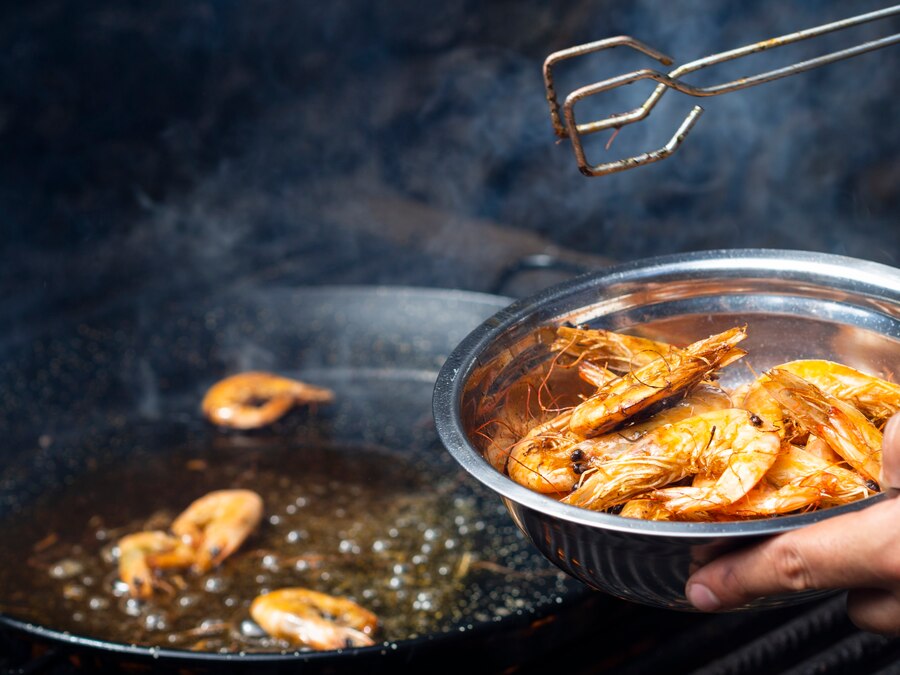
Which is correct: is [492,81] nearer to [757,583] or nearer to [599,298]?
[599,298]

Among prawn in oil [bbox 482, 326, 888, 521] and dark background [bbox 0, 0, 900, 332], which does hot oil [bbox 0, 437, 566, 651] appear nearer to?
prawn in oil [bbox 482, 326, 888, 521]

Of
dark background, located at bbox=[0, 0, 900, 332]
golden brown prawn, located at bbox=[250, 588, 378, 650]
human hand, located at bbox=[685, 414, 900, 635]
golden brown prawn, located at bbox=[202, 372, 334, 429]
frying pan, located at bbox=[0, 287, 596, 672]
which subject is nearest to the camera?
human hand, located at bbox=[685, 414, 900, 635]

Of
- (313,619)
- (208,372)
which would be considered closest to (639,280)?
(313,619)

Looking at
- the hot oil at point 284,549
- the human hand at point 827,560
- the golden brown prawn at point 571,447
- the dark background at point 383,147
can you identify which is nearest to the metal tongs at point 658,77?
the golden brown prawn at point 571,447

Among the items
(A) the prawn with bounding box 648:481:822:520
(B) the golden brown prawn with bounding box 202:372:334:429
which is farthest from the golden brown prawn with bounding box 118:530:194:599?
(A) the prawn with bounding box 648:481:822:520

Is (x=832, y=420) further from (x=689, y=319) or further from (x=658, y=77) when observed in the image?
(x=658, y=77)

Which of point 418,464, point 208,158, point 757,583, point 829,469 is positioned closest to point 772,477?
point 829,469

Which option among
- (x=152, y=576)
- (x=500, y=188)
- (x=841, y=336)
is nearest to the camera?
(x=841, y=336)
